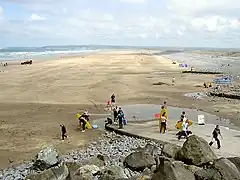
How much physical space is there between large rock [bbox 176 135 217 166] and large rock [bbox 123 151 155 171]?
145 centimetres

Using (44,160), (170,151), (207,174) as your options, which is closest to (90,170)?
(44,160)

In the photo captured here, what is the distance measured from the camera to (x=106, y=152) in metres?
17.7

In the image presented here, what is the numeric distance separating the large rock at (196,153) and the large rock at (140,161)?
1.45 meters

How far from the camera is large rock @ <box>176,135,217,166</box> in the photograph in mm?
13000

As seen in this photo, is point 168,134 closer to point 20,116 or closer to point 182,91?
point 20,116

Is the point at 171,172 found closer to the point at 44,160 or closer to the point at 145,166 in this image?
the point at 145,166

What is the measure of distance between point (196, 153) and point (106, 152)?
19.2 feet

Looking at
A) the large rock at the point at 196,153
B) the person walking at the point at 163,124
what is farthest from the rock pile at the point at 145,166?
the person walking at the point at 163,124

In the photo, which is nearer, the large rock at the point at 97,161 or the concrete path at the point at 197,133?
the large rock at the point at 97,161

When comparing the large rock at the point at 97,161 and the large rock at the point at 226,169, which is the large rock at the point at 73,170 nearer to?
the large rock at the point at 97,161

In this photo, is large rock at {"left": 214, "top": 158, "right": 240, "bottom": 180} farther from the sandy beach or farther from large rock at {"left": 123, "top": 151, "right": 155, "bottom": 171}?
the sandy beach

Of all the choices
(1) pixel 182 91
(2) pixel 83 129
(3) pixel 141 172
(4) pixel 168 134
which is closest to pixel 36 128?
(2) pixel 83 129

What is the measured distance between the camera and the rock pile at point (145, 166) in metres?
11.0

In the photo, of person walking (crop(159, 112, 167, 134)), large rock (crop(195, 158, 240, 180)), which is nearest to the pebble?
person walking (crop(159, 112, 167, 134))
